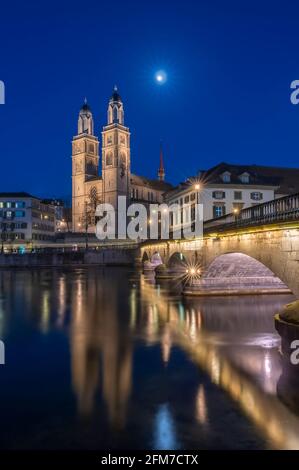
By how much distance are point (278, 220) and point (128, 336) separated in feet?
34.3

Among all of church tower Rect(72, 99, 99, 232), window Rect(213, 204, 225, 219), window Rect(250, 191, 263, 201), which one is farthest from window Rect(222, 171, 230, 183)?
church tower Rect(72, 99, 99, 232)

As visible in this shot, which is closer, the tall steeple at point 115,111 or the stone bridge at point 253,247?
the stone bridge at point 253,247

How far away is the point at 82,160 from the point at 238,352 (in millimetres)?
152036

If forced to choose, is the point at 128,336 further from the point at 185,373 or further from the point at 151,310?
the point at 151,310

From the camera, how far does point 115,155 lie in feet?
492

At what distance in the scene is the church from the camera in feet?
489

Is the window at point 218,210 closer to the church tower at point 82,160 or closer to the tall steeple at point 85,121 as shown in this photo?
the church tower at point 82,160

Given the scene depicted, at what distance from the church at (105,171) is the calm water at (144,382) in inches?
4763

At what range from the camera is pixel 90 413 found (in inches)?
448

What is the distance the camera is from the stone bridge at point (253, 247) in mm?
19000

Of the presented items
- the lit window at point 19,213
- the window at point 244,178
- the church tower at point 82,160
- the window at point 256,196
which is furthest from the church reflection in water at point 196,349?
the church tower at point 82,160

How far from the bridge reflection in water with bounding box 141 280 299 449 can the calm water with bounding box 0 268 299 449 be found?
0.16 feet

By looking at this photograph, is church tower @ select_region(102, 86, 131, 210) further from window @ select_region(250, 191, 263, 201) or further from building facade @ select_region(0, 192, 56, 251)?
window @ select_region(250, 191, 263, 201)

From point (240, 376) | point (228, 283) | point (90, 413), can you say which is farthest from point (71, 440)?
point (228, 283)
